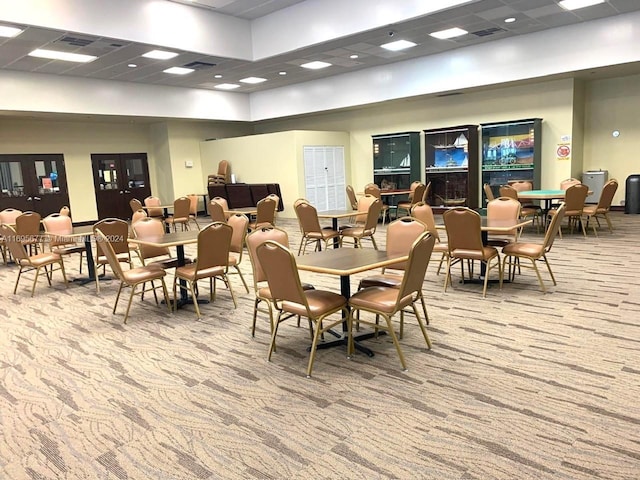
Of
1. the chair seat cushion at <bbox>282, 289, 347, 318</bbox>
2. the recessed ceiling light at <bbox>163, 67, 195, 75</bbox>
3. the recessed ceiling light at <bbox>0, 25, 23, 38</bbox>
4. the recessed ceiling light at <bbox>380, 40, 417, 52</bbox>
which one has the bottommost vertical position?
the chair seat cushion at <bbox>282, 289, 347, 318</bbox>

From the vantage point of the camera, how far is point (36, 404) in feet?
11.1

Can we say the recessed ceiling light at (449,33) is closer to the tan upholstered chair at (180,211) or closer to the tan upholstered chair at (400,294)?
the tan upholstered chair at (180,211)

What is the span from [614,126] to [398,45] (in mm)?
5515

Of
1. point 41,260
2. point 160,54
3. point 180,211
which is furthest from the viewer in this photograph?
point 180,211

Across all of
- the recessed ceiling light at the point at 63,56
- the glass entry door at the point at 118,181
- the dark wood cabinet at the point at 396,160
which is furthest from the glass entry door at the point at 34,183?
the dark wood cabinet at the point at 396,160

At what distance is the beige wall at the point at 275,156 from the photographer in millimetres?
13781

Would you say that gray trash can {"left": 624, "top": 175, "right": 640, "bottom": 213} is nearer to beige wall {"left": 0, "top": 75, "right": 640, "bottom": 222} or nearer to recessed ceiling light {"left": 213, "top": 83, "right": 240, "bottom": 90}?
beige wall {"left": 0, "top": 75, "right": 640, "bottom": 222}

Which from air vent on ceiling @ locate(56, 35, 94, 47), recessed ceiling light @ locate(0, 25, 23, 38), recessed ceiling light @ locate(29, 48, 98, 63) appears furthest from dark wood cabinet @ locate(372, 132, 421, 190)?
recessed ceiling light @ locate(0, 25, 23, 38)

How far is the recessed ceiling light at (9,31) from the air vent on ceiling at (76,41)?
673 millimetres

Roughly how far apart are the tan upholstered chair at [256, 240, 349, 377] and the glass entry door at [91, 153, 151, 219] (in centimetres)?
1311

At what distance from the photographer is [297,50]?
9.87 m

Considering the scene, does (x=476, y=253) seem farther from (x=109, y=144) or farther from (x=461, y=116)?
(x=109, y=144)

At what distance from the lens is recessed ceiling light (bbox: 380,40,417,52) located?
33.3ft

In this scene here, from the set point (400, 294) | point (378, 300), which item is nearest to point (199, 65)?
point (378, 300)
